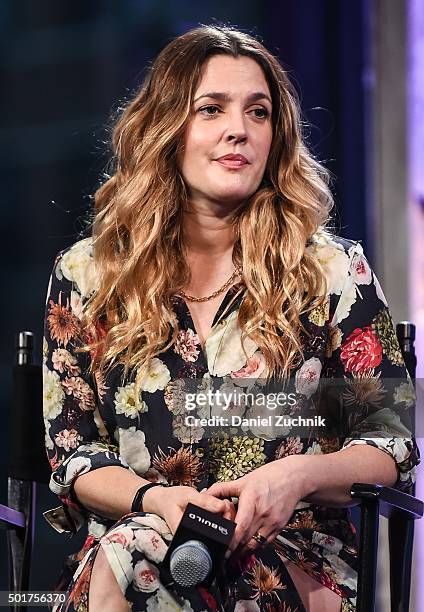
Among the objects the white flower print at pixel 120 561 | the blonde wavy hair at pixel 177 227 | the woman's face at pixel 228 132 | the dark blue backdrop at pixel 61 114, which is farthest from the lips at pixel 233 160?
the dark blue backdrop at pixel 61 114

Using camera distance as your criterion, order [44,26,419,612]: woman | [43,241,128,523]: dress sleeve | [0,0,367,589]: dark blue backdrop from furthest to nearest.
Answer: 1. [0,0,367,589]: dark blue backdrop
2. [43,241,128,523]: dress sleeve
3. [44,26,419,612]: woman

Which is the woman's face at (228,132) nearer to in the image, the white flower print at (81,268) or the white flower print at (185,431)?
the white flower print at (81,268)

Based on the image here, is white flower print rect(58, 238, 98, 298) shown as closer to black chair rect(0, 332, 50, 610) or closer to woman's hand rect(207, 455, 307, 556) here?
black chair rect(0, 332, 50, 610)

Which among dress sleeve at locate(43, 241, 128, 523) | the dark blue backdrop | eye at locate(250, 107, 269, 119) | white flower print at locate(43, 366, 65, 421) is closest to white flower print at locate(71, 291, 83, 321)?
dress sleeve at locate(43, 241, 128, 523)

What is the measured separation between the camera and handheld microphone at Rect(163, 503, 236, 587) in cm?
157

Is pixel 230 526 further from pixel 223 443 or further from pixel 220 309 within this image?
pixel 220 309

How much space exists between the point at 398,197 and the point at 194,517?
1.89 metres

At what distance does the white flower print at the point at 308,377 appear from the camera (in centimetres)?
200

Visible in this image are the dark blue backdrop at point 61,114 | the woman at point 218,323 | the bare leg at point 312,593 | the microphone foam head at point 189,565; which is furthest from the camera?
the dark blue backdrop at point 61,114

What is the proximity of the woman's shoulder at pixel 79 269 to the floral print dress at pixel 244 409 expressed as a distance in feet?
0.25

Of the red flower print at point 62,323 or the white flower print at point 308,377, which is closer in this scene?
the white flower print at point 308,377

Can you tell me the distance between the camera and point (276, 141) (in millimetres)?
2188

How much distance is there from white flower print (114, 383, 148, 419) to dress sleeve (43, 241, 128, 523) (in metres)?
0.07

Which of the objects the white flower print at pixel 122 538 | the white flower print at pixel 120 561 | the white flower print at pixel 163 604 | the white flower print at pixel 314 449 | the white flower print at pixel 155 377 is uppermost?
the white flower print at pixel 155 377
